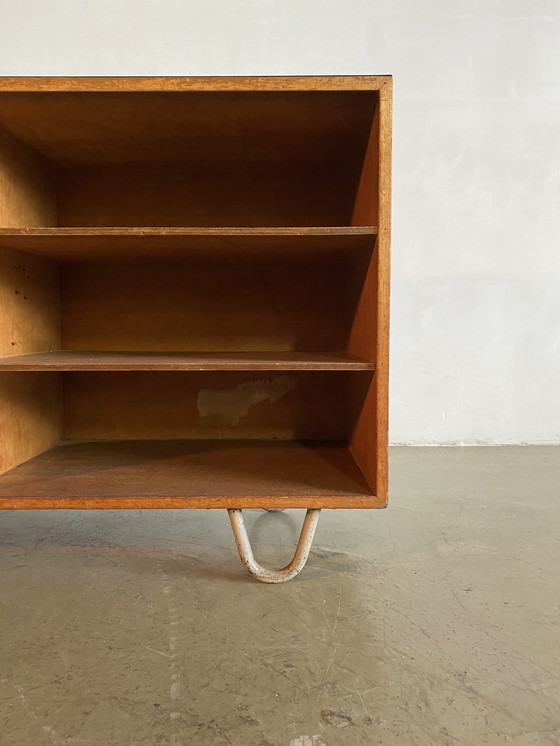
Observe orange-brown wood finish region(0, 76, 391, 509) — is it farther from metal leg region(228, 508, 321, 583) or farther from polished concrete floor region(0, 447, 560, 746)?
polished concrete floor region(0, 447, 560, 746)

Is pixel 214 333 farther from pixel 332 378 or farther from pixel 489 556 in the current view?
pixel 489 556

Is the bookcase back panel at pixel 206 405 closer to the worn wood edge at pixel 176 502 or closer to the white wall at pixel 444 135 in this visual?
the worn wood edge at pixel 176 502

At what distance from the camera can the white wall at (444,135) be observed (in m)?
2.63

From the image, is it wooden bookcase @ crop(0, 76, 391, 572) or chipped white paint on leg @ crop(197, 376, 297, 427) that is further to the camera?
chipped white paint on leg @ crop(197, 376, 297, 427)

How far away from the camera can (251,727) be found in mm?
940

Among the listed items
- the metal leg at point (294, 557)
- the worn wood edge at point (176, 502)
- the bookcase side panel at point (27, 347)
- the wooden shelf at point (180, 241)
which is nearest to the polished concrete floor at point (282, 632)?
the metal leg at point (294, 557)

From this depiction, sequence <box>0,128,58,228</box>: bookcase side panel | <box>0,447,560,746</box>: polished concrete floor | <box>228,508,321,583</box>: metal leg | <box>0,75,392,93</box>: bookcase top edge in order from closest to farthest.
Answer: <box>0,447,560,746</box>: polished concrete floor < <box>0,75,392,93</box>: bookcase top edge < <box>228,508,321,583</box>: metal leg < <box>0,128,58,228</box>: bookcase side panel

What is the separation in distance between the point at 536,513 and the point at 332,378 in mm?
892

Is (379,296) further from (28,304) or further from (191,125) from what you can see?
(28,304)

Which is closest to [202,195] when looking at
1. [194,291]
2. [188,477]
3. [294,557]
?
[194,291]

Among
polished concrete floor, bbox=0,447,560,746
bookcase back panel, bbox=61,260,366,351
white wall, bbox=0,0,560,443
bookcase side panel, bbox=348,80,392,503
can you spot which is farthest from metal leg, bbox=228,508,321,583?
white wall, bbox=0,0,560,443

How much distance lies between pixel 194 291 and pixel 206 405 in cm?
41

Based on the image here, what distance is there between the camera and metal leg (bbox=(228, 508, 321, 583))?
54.9 inches

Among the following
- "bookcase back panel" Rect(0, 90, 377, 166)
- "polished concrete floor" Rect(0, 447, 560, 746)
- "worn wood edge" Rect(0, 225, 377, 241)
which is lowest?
"polished concrete floor" Rect(0, 447, 560, 746)
